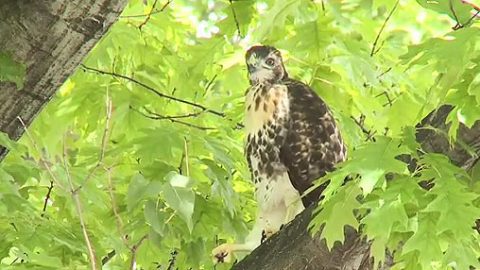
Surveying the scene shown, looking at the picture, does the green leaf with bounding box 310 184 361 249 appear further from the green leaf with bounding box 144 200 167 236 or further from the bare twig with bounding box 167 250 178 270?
the bare twig with bounding box 167 250 178 270

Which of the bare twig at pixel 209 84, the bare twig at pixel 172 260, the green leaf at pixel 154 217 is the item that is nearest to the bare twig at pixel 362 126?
the bare twig at pixel 209 84

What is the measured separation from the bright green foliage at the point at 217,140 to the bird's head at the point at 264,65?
1.3 inches

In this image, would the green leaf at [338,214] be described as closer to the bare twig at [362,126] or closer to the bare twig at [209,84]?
the bare twig at [362,126]

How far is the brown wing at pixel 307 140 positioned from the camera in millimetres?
1951

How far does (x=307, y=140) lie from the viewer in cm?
196

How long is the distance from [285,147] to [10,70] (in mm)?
863

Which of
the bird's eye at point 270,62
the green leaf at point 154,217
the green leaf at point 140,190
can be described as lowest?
the green leaf at point 154,217

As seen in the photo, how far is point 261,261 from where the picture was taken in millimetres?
1438

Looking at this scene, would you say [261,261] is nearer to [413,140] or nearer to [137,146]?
[413,140]

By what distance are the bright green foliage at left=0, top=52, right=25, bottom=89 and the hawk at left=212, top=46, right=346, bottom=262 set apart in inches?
31.6

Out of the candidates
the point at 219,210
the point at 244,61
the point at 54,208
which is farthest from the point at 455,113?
the point at 54,208

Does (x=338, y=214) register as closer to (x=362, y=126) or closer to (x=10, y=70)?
(x=10, y=70)

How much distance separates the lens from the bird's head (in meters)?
1.99

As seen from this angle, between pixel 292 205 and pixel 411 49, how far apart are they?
28.1 inches
